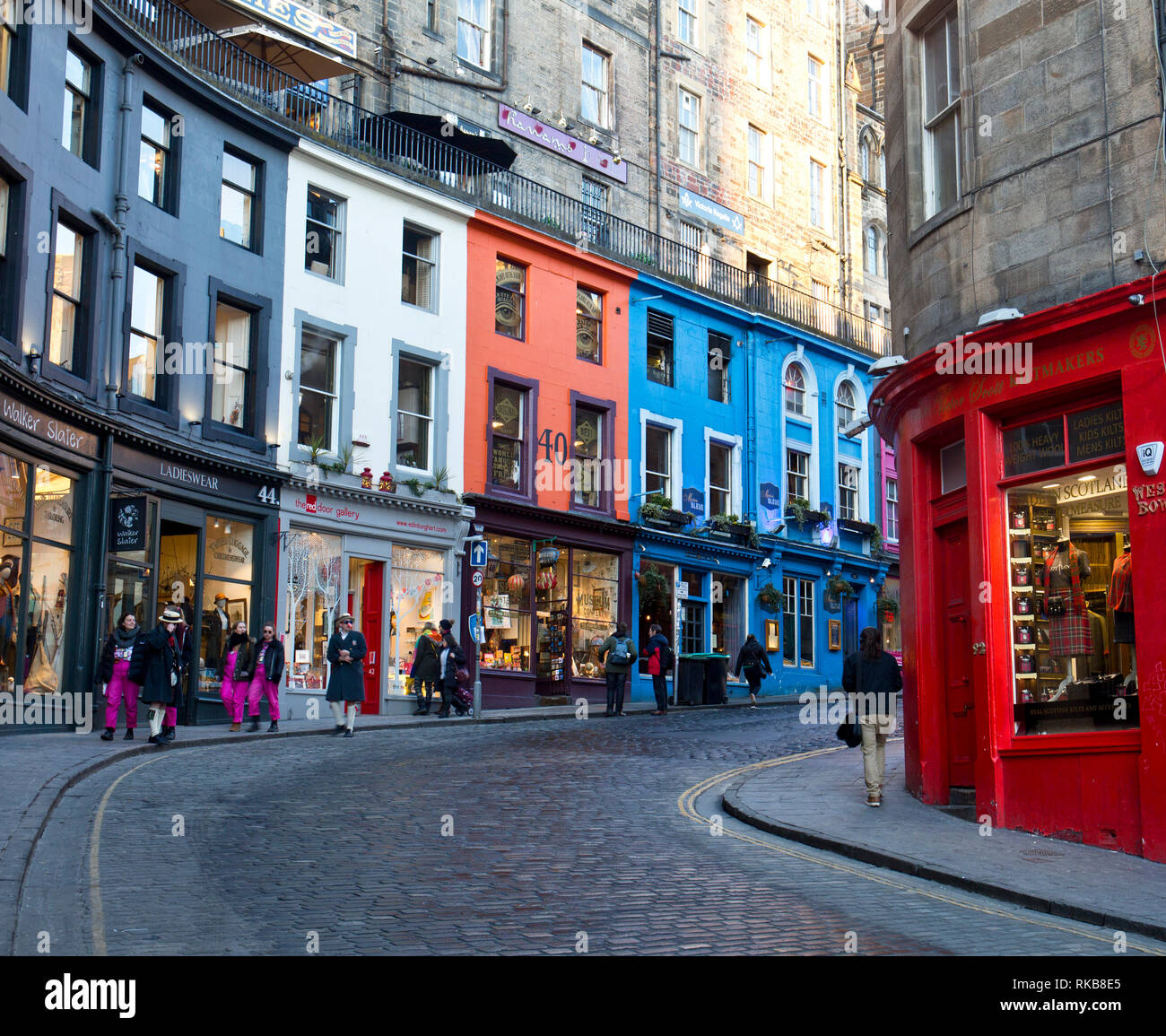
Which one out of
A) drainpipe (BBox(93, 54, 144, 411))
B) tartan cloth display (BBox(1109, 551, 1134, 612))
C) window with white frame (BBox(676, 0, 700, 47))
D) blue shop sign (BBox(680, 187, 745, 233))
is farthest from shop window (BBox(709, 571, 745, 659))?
tartan cloth display (BBox(1109, 551, 1134, 612))

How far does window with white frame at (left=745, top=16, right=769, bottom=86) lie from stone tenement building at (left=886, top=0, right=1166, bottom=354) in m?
26.7

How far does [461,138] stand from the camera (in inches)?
1173

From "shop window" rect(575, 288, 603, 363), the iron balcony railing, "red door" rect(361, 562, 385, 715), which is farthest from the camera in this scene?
"shop window" rect(575, 288, 603, 363)

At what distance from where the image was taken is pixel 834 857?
11.4 metres

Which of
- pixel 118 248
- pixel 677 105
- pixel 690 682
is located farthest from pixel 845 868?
pixel 677 105

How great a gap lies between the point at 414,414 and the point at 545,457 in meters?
3.75

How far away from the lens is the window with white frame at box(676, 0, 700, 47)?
38.9 m

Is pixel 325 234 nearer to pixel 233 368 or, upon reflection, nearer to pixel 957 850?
pixel 233 368

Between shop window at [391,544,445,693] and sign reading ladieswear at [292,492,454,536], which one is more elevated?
sign reading ladieswear at [292,492,454,536]

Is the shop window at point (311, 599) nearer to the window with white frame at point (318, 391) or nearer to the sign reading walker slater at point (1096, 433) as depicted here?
the window with white frame at point (318, 391)

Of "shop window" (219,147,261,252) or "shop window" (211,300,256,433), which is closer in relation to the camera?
"shop window" (211,300,256,433)

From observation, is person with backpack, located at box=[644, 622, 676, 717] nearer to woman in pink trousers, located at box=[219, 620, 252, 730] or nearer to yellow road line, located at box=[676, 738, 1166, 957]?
woman in pink trousers, located at box=[219, 620, 252, 730]

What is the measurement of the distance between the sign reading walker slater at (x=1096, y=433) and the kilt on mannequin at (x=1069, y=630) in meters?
1.23
